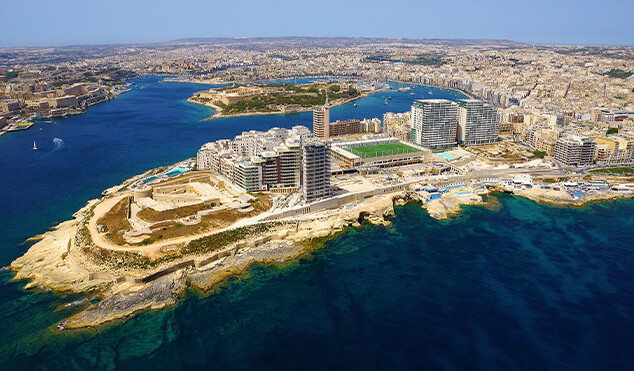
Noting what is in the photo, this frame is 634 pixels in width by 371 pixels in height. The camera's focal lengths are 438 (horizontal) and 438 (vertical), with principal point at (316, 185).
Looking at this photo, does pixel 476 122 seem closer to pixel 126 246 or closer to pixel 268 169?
pixel 268 169

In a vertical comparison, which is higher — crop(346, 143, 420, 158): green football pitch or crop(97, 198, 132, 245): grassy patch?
crop(346, 143, 420, 158): green football pitch

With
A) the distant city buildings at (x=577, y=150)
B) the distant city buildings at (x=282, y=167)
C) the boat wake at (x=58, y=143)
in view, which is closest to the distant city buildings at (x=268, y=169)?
the distant city buildings at (x=282, y=167)

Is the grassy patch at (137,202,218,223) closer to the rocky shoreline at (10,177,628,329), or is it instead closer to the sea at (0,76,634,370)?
the rocky shoreline at (10,177,628,329)

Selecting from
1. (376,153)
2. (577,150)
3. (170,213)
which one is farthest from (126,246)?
(577,150)

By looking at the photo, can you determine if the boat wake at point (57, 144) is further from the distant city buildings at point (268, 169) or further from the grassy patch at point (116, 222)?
the distant city buildings at point (268, 169)

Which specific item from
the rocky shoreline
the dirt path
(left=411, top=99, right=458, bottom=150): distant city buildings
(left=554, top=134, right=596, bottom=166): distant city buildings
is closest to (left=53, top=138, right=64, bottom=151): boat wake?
the rocky shoreline

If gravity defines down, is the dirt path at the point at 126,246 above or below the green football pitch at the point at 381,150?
below
